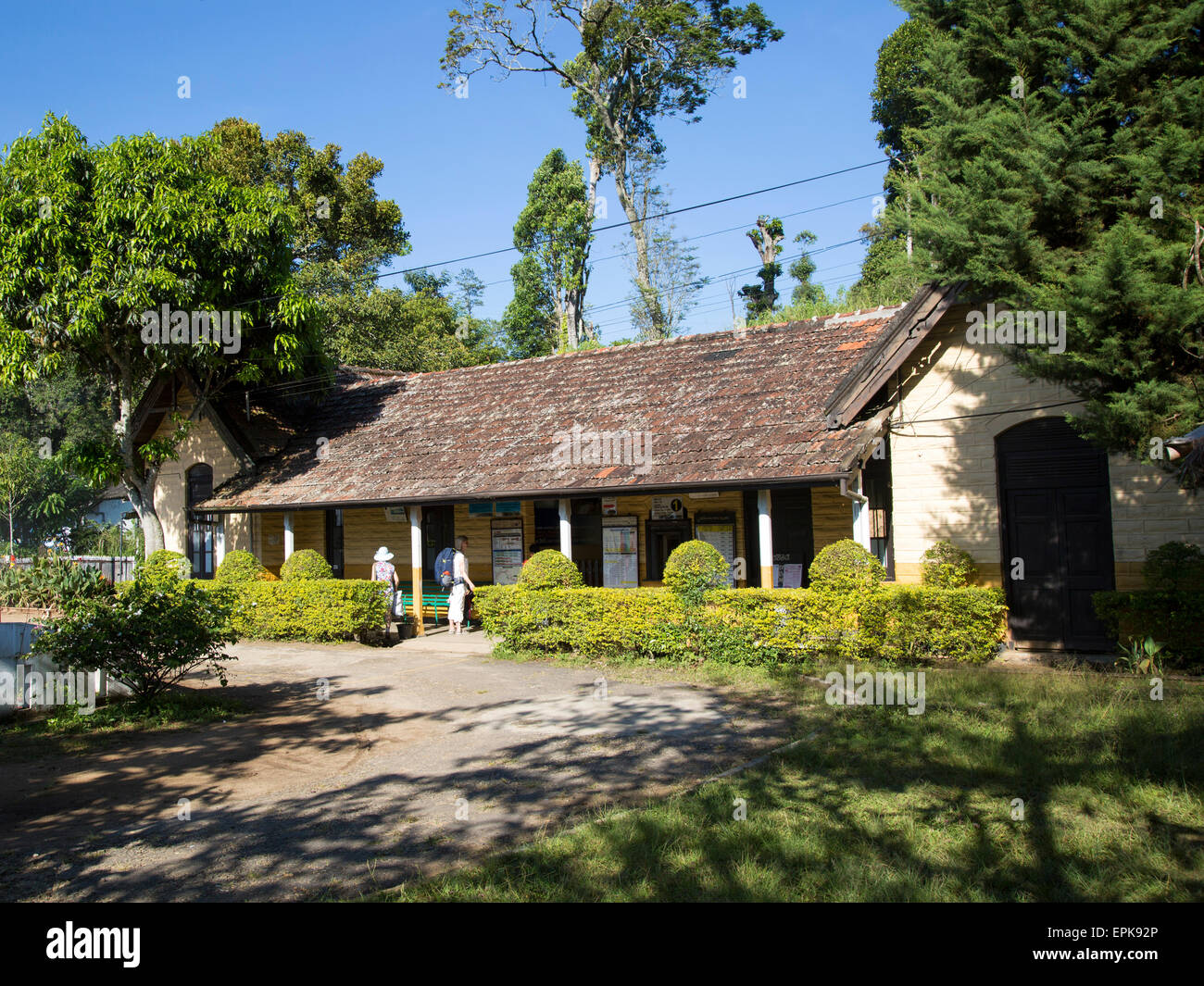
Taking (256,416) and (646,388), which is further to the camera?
(256,416)

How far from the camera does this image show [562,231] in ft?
130

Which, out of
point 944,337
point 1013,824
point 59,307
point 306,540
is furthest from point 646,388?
point 1013,824

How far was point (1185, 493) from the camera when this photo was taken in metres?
11.7

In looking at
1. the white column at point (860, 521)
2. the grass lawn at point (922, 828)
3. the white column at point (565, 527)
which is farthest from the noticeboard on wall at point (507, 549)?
the grass lawn at point (922, 828)

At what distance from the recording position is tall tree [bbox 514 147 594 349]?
39.0 metres

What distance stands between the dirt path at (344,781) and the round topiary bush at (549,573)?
2331mm

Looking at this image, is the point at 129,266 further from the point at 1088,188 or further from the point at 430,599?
the point at 1088,188

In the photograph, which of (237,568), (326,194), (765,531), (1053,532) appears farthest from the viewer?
(326,194)

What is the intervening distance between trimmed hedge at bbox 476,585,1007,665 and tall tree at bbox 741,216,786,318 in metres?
33.4

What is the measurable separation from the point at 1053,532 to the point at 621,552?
7.73 metres

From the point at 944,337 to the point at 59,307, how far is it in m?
16.0

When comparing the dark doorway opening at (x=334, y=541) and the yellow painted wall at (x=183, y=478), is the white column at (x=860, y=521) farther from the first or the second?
the yellow painted wall at (x=183, y=478)

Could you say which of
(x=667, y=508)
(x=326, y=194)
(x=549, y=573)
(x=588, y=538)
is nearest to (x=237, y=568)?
(x=588, y=538)
